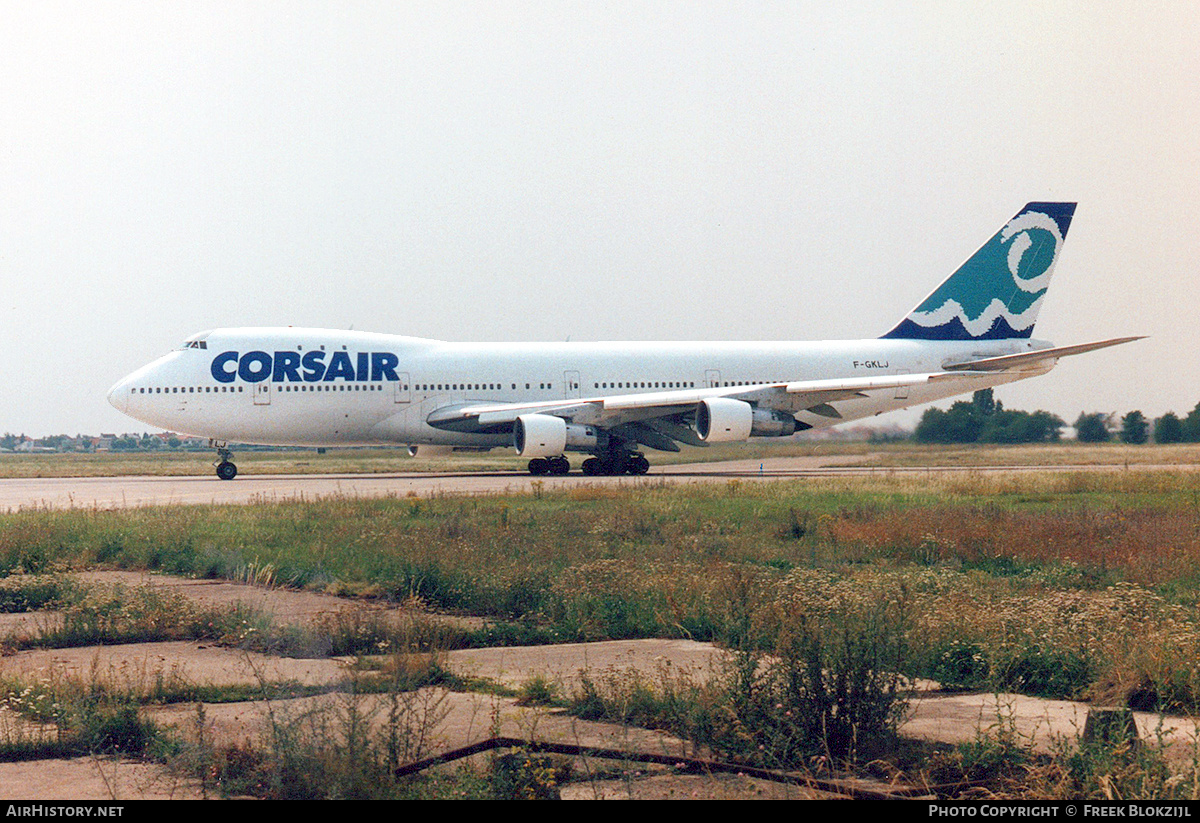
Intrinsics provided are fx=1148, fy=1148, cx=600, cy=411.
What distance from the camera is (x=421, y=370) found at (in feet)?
107

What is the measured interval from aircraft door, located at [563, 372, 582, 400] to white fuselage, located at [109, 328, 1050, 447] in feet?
0.10

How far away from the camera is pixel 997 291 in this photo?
3662cm

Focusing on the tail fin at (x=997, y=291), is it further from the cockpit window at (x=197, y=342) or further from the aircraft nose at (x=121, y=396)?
the aircraft nose at (x=121, y=396)

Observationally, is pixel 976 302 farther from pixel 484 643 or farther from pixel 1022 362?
pixel 484 643

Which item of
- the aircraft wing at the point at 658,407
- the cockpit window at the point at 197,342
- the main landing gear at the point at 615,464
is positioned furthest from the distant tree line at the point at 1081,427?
the cockpit window at the point at 197,342

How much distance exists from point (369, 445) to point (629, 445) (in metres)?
7.59

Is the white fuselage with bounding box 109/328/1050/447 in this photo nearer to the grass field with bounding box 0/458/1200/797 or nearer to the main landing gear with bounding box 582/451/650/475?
the main landing gear with bounding box 582/451/650/475

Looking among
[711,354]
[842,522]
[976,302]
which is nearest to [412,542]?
[842,522]

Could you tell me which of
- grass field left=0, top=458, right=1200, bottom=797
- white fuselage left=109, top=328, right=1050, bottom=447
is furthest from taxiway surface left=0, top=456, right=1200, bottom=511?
grass field left=0, top=458, right=1200, bottom=797

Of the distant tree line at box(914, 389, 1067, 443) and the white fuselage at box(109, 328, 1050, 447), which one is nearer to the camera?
the white fuselage at box(109, 328, 1050, 447)

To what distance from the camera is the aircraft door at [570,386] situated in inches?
1325

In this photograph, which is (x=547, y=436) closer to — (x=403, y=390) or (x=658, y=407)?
(x=658, y=407)

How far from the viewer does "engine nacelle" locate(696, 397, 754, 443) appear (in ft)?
100.0
